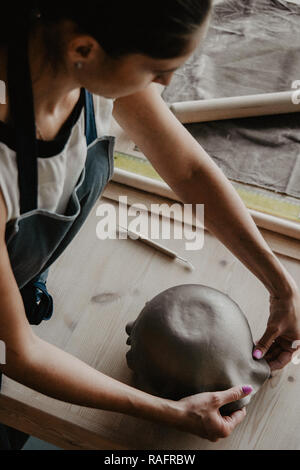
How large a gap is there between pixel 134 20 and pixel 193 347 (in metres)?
0.47

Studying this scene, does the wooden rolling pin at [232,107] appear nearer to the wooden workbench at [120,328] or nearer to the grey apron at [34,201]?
the wooden workbench at [120,328]

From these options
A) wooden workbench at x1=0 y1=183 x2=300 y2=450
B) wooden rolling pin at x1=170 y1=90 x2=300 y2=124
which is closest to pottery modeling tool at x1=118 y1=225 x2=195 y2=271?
wooden workbench at x1=0 y1=183 x2=300 y2=450

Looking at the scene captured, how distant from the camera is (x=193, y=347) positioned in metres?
0.77

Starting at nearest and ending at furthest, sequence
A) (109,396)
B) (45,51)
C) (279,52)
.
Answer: (45,51), (109,396), (279,52)

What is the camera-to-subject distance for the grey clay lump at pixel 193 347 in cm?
77

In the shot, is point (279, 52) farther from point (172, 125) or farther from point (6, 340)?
point (6, 340)

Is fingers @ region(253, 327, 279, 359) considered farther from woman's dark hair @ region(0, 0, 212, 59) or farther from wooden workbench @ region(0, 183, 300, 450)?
woman's dark hair @ region(0, 0, 212, 59)

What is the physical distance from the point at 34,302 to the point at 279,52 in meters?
0.89

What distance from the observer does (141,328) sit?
811mm

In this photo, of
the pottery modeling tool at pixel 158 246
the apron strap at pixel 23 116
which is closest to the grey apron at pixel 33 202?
the apron strap at pixel 23 116

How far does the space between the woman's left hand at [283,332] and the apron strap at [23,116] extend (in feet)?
1.45

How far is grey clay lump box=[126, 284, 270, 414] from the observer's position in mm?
768

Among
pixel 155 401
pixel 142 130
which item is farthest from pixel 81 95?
pixel 155 401

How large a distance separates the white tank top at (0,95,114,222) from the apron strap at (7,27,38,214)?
0.04ft
